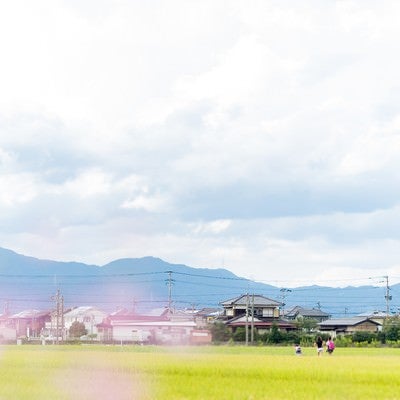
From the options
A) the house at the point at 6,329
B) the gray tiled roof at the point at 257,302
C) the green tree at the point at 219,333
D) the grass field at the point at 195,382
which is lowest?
the grass field at the point at 195,382

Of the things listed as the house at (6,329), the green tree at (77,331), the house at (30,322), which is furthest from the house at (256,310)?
the house at (30,322)

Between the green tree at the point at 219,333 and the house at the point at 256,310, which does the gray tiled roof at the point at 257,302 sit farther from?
the green tree at the point at 219,333

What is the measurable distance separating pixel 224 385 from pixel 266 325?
A: 71.9 meters

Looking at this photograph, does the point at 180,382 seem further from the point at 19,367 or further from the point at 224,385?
the point at 19,367

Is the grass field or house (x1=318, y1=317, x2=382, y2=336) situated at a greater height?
house (x1=318, y1=317, x2=382, y2=336)

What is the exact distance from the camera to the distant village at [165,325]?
7931 centimetres

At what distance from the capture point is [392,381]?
21828mm

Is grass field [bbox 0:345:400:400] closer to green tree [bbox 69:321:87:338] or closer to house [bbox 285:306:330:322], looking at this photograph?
green tree [bbox 69:321:87:338]

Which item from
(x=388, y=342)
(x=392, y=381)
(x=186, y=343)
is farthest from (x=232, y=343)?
(x=392, y=381)

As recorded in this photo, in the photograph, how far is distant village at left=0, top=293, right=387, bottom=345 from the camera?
7931cm

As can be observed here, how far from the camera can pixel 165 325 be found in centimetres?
9250

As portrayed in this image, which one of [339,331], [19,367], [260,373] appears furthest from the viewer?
[339,331]

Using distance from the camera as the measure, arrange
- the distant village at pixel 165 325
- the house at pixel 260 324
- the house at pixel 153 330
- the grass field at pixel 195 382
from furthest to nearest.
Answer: the house at pixel 260 324 < the distant village at pixel 165 325 < the house at pixel 153 330 < the grass field at pixel 195 382

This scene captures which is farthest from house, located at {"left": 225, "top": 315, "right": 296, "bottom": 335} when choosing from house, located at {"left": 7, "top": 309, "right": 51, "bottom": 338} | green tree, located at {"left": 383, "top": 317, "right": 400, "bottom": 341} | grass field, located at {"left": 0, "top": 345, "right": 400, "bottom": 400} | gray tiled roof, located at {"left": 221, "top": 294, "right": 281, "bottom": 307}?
grass field, located at {"left": 0, "top": 345, "right": 400, "bottom": 400}
